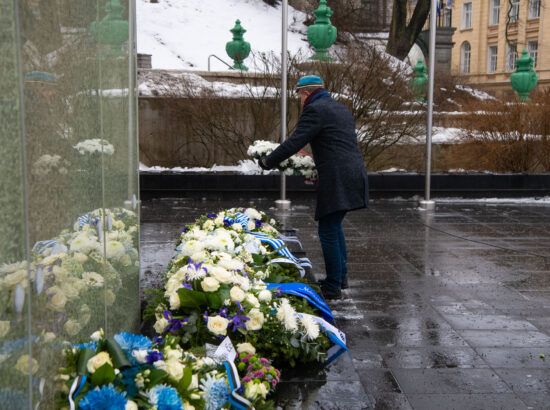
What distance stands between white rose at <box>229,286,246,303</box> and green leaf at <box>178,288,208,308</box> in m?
0.13

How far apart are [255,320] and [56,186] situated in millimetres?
1448

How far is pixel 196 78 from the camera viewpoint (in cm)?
1391

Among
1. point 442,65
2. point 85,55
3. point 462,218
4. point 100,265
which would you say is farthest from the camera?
point 442,65

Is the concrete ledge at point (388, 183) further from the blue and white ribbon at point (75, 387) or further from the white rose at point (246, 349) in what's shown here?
the blue and white ribbon at point (75, 387)

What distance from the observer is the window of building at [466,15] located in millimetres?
53656

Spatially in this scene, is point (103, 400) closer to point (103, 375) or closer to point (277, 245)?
point (103, 375)

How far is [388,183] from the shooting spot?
1233cm

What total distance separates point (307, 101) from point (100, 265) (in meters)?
3.32

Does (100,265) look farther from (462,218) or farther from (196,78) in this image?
(196,78)

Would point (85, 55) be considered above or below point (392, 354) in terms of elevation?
above

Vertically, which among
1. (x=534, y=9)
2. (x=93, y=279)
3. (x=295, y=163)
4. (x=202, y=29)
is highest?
(x=534, y=9)

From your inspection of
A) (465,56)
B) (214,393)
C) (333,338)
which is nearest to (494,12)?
(465,56)

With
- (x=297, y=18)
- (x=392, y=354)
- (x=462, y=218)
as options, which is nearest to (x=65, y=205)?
(x=392, y=354)

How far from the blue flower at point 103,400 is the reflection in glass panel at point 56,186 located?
0.12 m
